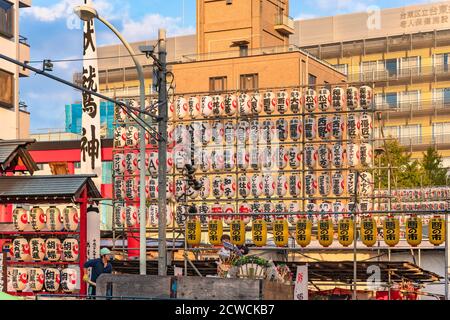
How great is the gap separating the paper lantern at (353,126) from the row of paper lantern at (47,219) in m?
14.4

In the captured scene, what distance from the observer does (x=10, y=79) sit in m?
54.3

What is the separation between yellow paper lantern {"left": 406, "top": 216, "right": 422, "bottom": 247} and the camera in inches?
1189

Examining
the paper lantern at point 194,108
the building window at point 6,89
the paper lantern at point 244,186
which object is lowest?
the paper lantern at point 244,186

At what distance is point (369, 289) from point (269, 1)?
1506 inches

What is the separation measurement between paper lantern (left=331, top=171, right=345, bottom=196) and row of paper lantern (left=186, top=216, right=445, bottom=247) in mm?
7875

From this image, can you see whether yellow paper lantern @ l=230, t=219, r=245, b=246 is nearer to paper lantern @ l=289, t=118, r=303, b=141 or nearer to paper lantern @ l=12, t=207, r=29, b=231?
paper lantern @ l=12, t=207, r=29, b=231

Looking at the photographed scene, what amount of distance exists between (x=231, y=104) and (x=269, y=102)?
184 centimetres

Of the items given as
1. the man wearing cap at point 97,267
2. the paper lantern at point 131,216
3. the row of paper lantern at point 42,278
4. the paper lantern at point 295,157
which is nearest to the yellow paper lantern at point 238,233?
the row of paper lantern at point 42,278

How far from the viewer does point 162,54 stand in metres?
29.2

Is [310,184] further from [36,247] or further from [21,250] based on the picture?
[21,250]

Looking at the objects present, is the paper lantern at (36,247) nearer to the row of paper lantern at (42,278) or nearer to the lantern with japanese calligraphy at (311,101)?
the row of paper lantern at (42,278)

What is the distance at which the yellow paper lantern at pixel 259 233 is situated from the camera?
34.1 m

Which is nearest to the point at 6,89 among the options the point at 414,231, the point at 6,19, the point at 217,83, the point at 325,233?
the point at 6,19

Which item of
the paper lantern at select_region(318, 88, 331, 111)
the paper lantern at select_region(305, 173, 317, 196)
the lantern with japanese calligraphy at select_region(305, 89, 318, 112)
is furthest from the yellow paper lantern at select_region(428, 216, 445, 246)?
the lantern with japanese calligraphy at select_region(305, 89, 318, 112)
